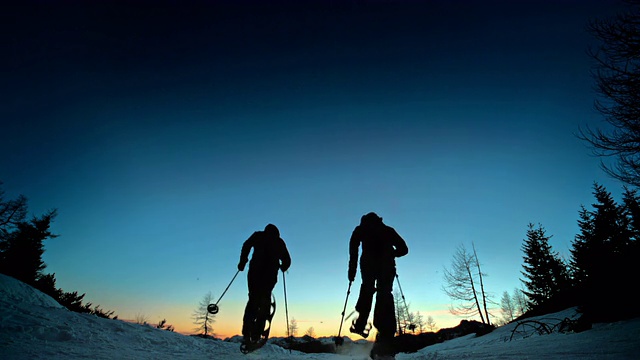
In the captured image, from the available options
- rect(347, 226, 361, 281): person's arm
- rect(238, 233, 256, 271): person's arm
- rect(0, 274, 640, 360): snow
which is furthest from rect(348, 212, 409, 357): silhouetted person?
rect(238, 233, 256, 271): person's arm

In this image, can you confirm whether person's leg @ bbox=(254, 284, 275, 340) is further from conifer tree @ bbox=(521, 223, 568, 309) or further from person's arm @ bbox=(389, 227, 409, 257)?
conifer tree @ bbox=(521, 223, 568, 309)

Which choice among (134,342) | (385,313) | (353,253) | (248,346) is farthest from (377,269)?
(134,342)

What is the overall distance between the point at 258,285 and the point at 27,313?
424 cm

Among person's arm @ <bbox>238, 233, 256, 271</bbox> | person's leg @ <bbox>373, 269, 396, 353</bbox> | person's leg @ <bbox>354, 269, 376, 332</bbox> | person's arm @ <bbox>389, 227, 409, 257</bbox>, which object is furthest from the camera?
person's arm @ <bbox>238, 233, 256, 271</bbox>

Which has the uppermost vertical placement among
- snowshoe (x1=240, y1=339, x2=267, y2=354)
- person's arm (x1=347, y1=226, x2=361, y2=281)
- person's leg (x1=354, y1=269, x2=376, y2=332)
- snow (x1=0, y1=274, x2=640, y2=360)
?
person's arm (x1=347, y1=226, x2=361, y2=281)

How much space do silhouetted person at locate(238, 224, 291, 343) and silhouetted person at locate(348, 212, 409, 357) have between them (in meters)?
2.39

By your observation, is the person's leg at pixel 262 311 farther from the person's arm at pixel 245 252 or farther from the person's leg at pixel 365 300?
the person's leg at pixel 365 300

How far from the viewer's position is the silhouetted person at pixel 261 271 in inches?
230

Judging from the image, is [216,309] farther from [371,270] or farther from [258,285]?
[371,270]

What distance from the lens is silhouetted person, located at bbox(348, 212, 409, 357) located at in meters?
4.08

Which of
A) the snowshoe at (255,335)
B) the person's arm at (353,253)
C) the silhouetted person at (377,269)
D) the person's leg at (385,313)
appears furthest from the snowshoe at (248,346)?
the person's leg at (385,313)

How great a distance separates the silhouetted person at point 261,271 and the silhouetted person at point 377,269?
7.83 feet

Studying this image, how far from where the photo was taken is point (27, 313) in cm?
479

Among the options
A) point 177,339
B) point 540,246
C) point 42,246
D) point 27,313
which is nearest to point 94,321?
point 27,313
